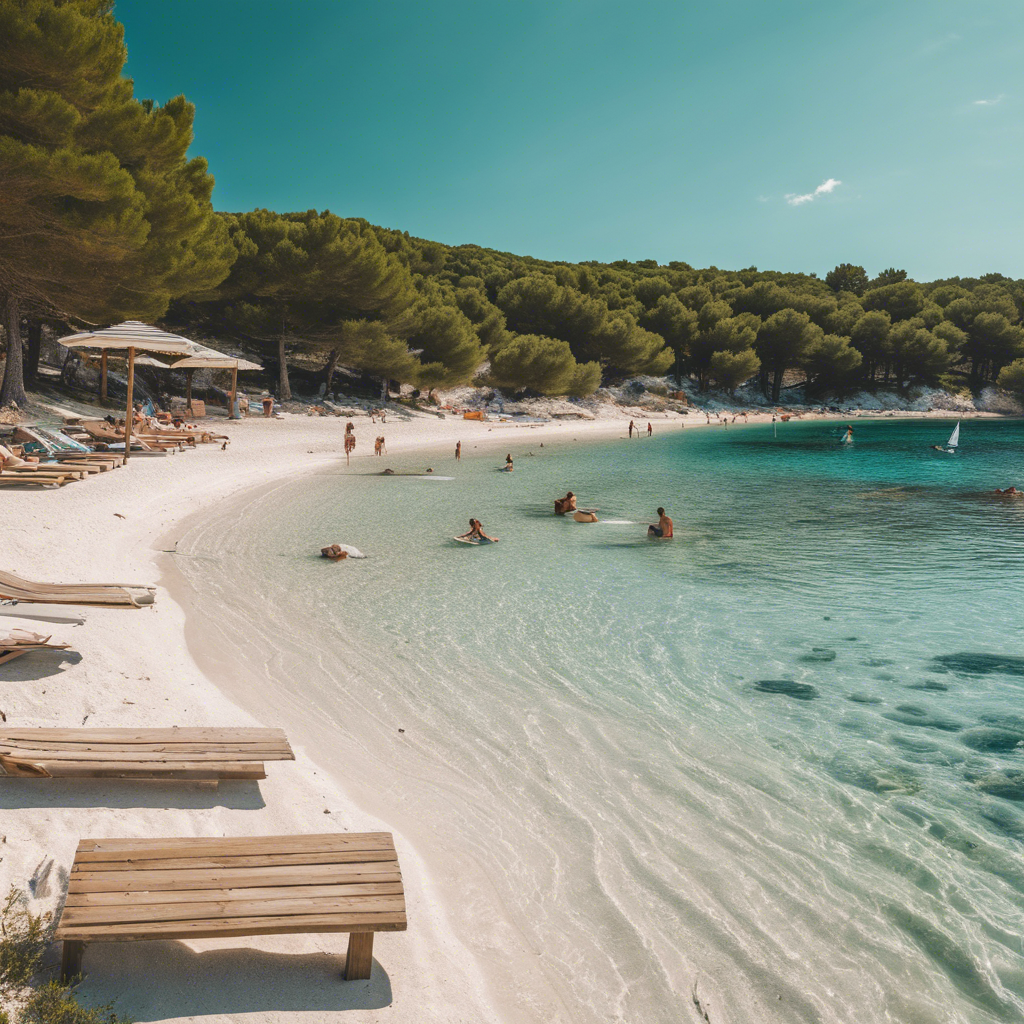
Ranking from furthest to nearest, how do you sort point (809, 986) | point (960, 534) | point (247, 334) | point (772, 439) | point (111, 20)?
1. point (772, 439)
2. point (247, 334)
3. point (111, 20)
4. point (960, 534)
5. point (809, 986)

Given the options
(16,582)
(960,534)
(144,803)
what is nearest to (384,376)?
(960,534)

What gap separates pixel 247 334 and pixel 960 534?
119 ft

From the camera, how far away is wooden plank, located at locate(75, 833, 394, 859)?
347 centimetres

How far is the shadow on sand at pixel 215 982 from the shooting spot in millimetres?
2945

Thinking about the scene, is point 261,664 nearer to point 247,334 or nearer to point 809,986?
point 809,986

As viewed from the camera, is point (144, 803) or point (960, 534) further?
point (960, 534)

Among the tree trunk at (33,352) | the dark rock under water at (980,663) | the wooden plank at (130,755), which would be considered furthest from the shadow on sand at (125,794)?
the tree trunk at (33,352)

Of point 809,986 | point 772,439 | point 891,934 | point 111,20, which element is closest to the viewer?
point 809,986

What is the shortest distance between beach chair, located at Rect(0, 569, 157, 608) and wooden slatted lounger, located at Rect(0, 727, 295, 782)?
9.67 ft

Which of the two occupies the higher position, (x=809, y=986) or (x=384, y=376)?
(x=384, y=376)

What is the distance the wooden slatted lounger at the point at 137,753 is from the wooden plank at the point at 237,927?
172 cm

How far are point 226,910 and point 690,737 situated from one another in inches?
168

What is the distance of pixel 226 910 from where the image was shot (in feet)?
10.1

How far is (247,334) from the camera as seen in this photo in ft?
130
